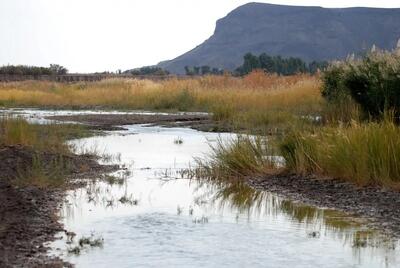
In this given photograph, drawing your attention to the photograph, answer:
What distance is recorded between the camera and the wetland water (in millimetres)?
7094

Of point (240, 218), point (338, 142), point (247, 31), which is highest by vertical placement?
point (247, 31)

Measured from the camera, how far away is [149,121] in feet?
94.4

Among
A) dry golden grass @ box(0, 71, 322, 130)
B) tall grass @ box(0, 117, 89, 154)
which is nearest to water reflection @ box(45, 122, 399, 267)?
tall grass @ box(0, 117, 89, 154)

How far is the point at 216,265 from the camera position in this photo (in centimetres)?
683

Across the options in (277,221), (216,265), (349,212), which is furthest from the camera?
(349,212)

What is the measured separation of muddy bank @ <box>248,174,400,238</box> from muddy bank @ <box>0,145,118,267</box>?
3.30 m

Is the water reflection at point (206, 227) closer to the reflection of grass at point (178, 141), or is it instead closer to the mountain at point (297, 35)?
the reflection of grass at point (178, 141)

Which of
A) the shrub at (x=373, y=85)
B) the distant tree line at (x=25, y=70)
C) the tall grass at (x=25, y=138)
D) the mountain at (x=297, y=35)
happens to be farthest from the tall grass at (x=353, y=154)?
the mountain at (x=297, y=35)

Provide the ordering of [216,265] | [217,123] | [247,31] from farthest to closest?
1. [247,31]
2. [217,123]
3. [216,265]

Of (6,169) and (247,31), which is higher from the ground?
(247,31)

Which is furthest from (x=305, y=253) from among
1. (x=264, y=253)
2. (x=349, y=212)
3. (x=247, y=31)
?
(x=247, y=31)

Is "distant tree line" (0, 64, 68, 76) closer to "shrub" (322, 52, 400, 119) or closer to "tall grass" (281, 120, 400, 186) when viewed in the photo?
"shrub" (322, 52, 400, 119)

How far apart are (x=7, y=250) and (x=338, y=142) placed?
6016mm

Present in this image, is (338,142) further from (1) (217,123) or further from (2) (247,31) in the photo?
(2) (247,31)
